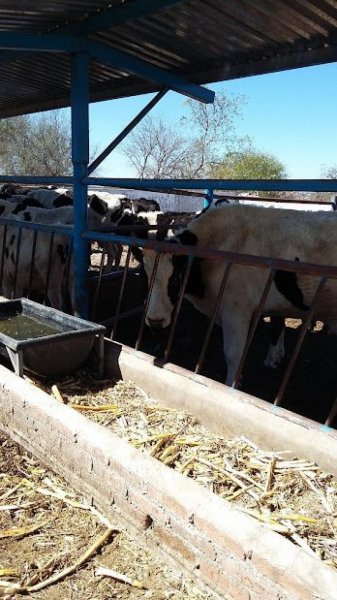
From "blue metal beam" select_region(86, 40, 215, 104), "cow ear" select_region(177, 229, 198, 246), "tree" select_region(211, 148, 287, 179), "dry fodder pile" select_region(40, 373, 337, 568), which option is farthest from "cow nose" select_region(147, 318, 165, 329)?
"tree" select_region(211, 148, 287, 179)

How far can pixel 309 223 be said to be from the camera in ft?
14.8

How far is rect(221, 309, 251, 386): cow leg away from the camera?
15.3ft

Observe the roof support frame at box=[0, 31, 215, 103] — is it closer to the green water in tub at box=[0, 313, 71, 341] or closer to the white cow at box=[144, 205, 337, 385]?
the white cow at box=[144, 205, 337, 385]

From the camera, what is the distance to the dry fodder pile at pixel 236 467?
2443 millimetres

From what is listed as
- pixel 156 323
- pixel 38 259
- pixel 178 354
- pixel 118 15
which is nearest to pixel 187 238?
pixel 156 323

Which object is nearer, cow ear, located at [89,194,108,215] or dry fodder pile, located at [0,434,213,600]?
dry fodder pile, located at [0,434,213,600]

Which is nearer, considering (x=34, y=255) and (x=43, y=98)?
(x=34, y=255)

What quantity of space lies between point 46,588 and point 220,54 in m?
4.51

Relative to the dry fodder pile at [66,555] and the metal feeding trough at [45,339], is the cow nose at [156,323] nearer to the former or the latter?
the metal feeding trough at [45,339]

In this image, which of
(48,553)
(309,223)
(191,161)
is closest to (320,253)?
(309,223)

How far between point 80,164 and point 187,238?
4.15ft

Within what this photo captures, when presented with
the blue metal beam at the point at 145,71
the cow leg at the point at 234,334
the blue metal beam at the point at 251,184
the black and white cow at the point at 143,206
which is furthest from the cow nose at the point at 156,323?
the black and white cow at the point at 143,206

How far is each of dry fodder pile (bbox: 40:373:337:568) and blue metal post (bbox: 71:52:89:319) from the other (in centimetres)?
150

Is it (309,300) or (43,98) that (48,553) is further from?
(43,98)
